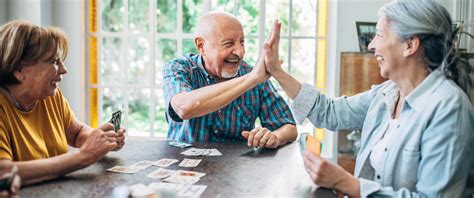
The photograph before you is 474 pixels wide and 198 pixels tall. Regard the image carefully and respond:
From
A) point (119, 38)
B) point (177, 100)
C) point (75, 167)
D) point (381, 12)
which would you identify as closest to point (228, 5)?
point (119, 38)

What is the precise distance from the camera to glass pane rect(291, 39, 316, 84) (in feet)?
15.2

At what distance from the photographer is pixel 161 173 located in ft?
5.74

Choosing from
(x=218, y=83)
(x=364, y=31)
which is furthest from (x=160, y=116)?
(x=218, y=83)

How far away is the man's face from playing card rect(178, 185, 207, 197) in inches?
43.9

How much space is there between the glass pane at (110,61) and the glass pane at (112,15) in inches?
4.4

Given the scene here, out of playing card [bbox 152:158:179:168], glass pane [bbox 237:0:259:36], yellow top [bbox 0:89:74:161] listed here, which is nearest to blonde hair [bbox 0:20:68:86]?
yellow top [bbox 0:89:74:161]

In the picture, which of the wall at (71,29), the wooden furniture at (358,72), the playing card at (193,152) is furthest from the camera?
the wall at (71,29)

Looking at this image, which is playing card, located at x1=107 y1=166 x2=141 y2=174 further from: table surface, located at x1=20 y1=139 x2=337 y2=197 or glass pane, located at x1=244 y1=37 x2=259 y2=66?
glass pane, located at x1=244 y1=37 x2=259 y2=66

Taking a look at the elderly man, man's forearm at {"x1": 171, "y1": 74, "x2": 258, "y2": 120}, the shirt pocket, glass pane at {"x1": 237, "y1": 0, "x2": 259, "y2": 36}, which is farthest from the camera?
glass pane at {"x1": 237, "y1": 0, "x2": 259, "y2": 36}

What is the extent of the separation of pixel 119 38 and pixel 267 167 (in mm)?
3231

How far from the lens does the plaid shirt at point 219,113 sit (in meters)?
2.52

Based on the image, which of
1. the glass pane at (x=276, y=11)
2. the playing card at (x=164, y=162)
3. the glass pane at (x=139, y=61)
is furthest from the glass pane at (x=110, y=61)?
the playing card at (x=164, y=162)

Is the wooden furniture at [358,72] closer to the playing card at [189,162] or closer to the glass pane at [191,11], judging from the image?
the glass pane at [191,11]

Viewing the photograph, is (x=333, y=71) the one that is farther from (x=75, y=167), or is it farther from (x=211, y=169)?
(x=75, y=167)
